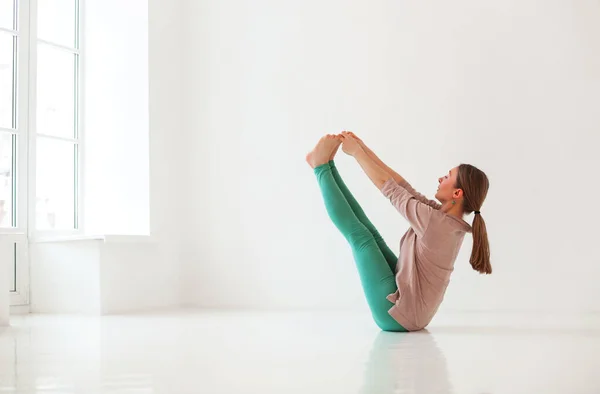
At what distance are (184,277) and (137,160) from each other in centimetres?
82

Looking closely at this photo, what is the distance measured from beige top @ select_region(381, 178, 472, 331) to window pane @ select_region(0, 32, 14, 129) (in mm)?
2492

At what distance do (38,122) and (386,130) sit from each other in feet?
6.89

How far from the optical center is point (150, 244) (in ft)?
14.4

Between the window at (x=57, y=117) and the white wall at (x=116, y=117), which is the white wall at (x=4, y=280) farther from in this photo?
the white wall at (x=116, y=117)

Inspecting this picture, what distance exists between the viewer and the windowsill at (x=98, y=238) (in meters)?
3.96

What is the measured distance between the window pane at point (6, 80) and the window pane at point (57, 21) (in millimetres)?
259

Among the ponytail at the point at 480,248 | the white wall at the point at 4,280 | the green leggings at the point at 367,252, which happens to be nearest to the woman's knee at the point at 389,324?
the green leggings at the point at 367,252

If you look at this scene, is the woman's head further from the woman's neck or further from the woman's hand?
the woman's hand

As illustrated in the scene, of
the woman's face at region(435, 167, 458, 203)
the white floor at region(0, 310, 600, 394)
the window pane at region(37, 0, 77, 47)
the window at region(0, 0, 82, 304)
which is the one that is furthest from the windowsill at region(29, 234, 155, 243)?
the woman's face at region(435, 167, 458, 203)

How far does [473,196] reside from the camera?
2607mm

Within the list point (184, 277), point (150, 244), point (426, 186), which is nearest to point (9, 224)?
point (150, 244)

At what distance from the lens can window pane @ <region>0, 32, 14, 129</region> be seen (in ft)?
13.4

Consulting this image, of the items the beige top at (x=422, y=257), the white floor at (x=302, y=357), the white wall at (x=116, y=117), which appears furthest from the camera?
the white wall at (x=116, y=117)

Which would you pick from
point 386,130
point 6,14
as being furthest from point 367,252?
point 6,14
